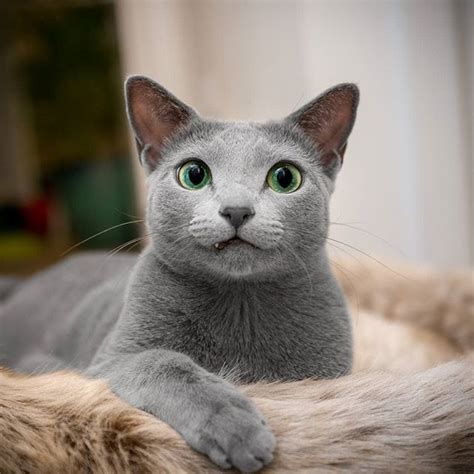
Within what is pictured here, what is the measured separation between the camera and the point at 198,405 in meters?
0.66

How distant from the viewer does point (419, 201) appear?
202cm

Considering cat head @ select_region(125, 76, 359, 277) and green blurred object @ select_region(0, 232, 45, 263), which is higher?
cat head @ select_region(125, 76, 359, 277)

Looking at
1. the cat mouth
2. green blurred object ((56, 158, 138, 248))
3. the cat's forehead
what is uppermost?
the cat's forehead

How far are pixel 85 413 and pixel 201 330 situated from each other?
0.19 m

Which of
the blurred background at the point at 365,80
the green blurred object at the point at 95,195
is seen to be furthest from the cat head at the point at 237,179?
the green blurred object at the point at 95,195

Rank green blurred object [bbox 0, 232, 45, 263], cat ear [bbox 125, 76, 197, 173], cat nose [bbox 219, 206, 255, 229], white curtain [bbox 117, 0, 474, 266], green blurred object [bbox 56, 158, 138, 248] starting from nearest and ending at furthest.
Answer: cat nose [bbox 219, 206, 255, 229] < cat ear [bbox 125, 76, 197, 173] < white curtain [bbox 117, 0, 474, 266] < green blurred object [bbox 0, 232, 45, 263] < green blurred object [bbox 56, 158, 138, 248]

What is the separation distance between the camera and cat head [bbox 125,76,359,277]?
0.75 m

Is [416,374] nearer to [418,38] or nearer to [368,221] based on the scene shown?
[368,221]

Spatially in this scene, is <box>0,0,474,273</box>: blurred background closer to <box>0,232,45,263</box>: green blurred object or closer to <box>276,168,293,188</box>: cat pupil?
<box>276,168,293,188</box>: cat pupil

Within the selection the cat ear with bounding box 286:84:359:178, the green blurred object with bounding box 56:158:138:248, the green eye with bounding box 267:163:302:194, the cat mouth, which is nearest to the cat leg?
the cat mouth

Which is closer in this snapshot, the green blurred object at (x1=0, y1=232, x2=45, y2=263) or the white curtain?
the white curtain

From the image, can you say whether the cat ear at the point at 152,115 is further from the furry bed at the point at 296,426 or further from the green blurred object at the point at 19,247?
the green blurred object at the point at 19,247

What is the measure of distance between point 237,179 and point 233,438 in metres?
0.30

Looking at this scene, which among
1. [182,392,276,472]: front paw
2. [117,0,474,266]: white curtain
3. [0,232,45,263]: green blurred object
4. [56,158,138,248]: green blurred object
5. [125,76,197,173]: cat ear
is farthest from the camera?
[56,158,138,248]: green blurred object
